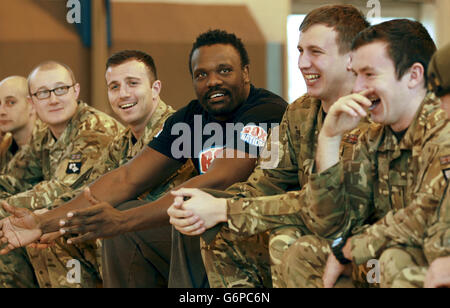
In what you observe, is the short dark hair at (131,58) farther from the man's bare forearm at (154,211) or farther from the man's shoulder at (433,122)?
the man's shoulder at (433,122)

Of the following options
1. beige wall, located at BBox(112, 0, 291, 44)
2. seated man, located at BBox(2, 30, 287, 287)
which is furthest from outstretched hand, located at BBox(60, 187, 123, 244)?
beige wall, located at BBox(112, 0, 291, 44)

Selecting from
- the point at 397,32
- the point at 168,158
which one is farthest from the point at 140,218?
the point at 397,32

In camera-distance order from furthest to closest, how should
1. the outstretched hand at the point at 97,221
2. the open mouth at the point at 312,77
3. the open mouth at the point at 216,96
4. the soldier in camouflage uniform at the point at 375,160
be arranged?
1. the open mouth at the point at 216,96
2. the outstretched hand at the point at 97,221
3. the open mouth at the point at 312,77
4. the soldier in camouflage uniform at the point at 375,160

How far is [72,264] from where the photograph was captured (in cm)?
279

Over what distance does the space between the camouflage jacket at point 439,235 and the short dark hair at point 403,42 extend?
0.38 meters

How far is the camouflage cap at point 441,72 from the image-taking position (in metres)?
1.46

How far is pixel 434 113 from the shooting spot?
5.39 feet

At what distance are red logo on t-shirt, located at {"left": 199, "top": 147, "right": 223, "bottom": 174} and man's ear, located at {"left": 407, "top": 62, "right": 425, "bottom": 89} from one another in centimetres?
92

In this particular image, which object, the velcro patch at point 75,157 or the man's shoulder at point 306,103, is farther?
the velcro patch at point 75,157

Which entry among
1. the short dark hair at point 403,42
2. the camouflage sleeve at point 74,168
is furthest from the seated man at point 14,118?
the short dark hair at point 403,42

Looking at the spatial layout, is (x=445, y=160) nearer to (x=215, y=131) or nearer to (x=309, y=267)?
(x=309, y=267)

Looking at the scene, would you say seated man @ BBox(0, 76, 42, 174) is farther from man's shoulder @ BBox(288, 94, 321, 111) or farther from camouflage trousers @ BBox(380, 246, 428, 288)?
camouflage trousers @ BBox(380, 246, 428, 288)

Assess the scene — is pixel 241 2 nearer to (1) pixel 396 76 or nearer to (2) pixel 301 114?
(2) pixel 301 114

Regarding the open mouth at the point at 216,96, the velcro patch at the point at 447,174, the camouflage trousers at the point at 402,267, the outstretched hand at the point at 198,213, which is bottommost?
the camouflage trousers at the point at 402,267
